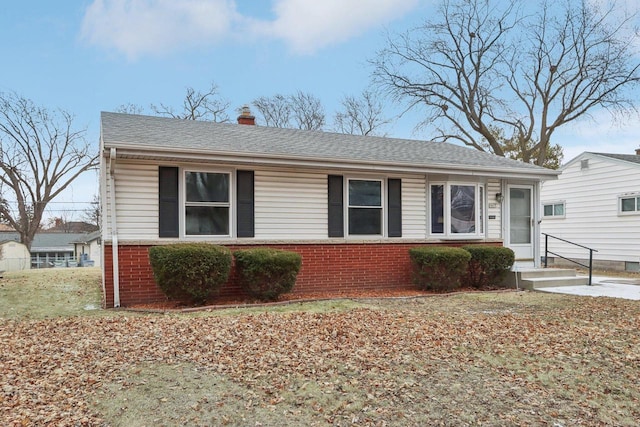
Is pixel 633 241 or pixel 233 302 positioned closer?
pixel 233 302

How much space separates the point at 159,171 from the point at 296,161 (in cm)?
247

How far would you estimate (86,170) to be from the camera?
2962cm

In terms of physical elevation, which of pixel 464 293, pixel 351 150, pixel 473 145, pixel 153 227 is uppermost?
pixel 473 145

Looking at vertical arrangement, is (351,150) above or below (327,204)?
above

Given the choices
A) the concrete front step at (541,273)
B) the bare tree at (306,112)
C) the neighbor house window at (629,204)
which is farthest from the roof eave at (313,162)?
the bare tree at (306,112)

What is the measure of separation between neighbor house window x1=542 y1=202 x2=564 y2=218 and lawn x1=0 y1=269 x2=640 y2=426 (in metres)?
10.7

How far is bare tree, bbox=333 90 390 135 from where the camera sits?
1136 inches

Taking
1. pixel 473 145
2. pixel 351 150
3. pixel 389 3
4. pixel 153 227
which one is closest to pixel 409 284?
pixel 351 150

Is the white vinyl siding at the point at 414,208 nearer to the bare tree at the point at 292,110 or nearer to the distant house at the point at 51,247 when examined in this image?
the bare tree at the point at 292,110

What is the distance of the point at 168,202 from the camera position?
7.98 metres

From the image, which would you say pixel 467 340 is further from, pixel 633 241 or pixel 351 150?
pixel 633 241

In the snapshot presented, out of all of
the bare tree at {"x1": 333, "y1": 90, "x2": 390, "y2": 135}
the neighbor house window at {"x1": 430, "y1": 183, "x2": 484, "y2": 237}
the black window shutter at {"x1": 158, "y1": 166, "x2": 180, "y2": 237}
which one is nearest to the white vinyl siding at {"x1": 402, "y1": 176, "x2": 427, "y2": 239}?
the neighbor house window at {"x1": 430, "y1": 183, "x2": 484, "y2": 237}

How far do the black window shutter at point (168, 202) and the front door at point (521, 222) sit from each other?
24.8 feet

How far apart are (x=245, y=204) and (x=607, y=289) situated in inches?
306
